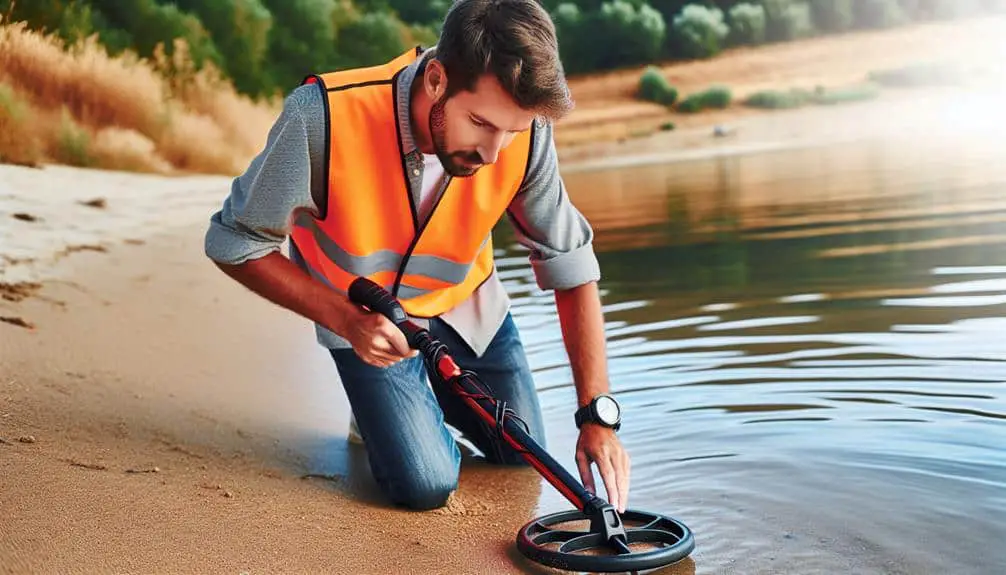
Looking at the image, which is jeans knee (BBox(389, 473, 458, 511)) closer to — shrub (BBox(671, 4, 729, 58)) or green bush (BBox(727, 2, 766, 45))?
shrub (BBox(671, 4, 729, 58))

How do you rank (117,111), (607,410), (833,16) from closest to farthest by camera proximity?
(607,410), (117,111), (833,16)

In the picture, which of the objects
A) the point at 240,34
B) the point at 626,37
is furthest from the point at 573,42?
the point at 240,34

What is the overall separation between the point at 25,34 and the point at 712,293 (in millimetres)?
6117

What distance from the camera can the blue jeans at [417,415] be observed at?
2.74m

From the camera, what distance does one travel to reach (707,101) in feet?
58.3

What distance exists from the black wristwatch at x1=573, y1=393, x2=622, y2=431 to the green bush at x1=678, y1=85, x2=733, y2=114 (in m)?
15.6

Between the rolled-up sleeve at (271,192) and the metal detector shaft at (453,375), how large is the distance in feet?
0.67

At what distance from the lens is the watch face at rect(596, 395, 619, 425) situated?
8.16ft

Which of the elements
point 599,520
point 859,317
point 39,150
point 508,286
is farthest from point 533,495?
point 39,150

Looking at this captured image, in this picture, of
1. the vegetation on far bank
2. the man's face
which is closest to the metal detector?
the man's face

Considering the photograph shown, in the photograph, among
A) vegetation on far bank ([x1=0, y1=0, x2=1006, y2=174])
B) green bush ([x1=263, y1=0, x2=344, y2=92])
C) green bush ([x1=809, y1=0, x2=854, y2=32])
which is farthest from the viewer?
green bush ([x1=809, y1=0, x2=854, y2=32])

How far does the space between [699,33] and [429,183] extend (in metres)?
16.9

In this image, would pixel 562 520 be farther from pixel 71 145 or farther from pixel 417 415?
pixel 71 145

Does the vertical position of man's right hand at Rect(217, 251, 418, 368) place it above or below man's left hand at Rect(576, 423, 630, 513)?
above
